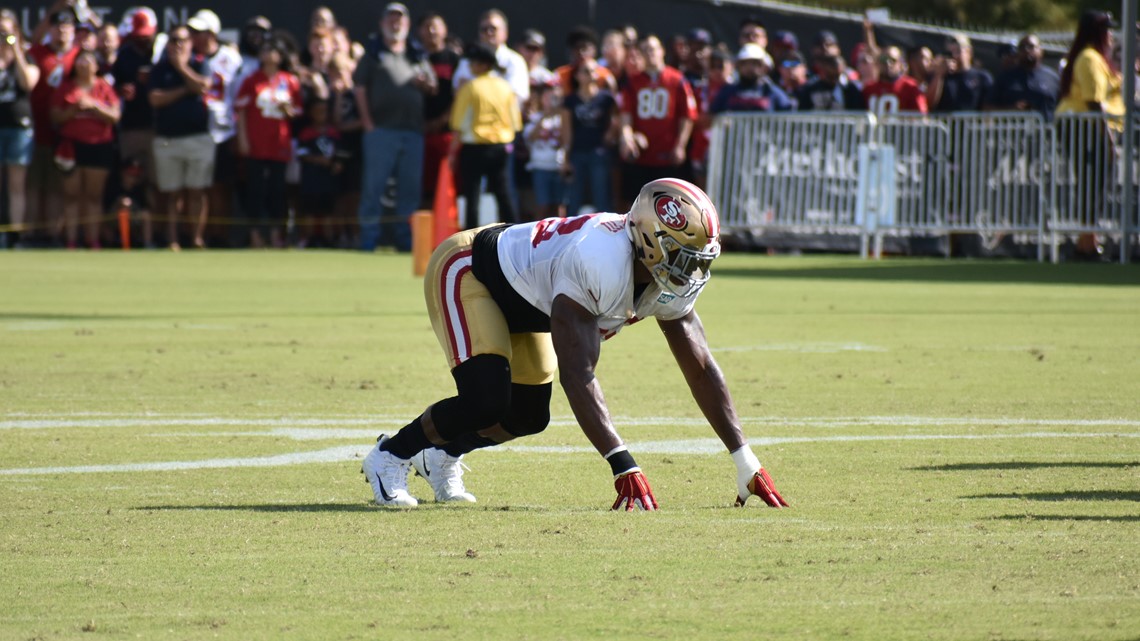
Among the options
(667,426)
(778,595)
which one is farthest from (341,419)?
(778,595)

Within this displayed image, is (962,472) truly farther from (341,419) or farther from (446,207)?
(446,207)

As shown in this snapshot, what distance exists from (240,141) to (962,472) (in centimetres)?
1732

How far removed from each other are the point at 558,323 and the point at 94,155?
60.7ft

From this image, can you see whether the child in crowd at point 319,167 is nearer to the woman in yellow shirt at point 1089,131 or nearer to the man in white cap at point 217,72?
the man in white cap at point 217,72

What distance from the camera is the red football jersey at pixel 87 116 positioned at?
77.9 feet

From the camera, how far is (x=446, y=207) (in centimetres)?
2209

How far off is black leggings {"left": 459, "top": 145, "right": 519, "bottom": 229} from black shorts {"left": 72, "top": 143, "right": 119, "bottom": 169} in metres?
4.76

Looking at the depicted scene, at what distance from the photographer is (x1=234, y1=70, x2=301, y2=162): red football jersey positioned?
23844 mm

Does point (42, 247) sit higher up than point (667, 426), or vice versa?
point (667, 426)

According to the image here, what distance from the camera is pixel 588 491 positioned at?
780cm

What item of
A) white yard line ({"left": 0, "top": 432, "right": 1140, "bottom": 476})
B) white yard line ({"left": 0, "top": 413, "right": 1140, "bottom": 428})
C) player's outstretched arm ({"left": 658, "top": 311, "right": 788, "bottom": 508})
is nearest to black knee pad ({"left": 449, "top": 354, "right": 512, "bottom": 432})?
player's outstretched arm ({"left": 658, "top": 311, "right": 788, "bottom": 508})

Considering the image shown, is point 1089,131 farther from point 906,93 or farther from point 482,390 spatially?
point 482,390

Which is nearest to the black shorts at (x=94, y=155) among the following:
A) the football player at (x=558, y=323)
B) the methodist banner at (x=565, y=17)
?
the methodist banner at (x=565, y=17)

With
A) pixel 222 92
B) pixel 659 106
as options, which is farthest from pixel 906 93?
pixel 222 92
